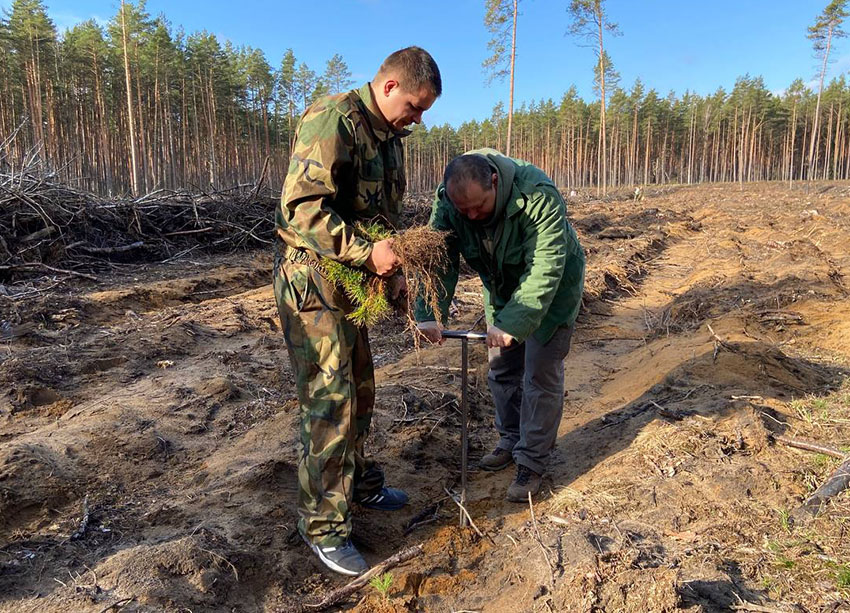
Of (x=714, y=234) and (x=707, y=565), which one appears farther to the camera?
(x=714, y=234)

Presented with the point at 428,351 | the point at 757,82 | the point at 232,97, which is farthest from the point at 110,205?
the point at 757,82

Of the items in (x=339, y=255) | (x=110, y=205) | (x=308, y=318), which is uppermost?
(x=110, y=205)

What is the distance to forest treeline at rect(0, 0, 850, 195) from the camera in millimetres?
33031

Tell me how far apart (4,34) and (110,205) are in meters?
30.0

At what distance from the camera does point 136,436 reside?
4.06 metres

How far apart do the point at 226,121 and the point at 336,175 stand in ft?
159

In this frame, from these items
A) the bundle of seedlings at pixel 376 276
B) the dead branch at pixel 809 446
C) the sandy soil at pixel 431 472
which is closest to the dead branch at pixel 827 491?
the sandy soil at pixel 431 472

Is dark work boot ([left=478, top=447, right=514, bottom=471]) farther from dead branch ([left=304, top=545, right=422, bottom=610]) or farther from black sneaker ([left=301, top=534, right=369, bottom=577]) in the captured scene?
black sneaker ([left=301, top=534, right=369, bottom=577])

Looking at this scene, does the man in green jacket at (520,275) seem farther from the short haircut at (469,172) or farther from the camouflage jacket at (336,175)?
the camouflage jacket at (336,175)

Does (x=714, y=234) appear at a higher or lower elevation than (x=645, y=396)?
higher

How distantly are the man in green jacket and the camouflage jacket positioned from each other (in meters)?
0.43

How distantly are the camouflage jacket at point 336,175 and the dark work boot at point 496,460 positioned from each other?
2.01 metres

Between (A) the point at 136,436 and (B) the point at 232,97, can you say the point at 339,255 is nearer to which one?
(A) the point at 136,436

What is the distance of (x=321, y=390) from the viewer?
262 centimetres
